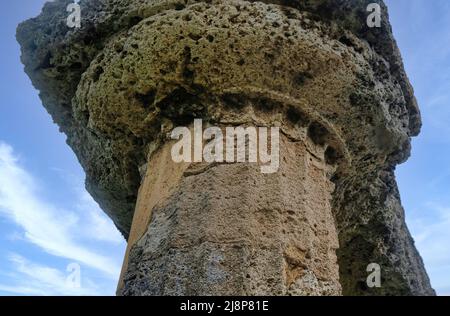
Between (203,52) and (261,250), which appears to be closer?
(261,250)

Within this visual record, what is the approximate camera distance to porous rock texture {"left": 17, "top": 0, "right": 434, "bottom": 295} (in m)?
2.02

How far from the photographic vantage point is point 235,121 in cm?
242

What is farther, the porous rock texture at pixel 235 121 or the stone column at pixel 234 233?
the porous rock texture at pixel 235 121

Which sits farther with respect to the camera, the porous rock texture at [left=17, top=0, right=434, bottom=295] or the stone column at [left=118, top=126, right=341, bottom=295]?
the porous rock texture at [left=17, top=0, right=434, bottom=295]

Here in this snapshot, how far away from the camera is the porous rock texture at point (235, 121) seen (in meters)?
2.02

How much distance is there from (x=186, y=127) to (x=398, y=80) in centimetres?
141

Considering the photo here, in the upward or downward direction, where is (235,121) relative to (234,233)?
upward

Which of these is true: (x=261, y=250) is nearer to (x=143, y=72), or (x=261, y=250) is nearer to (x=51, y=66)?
(x=143, y=72)

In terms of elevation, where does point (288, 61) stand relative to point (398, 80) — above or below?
below

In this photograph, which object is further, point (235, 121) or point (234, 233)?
point (235, 121)

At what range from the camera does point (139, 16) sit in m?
2.73
